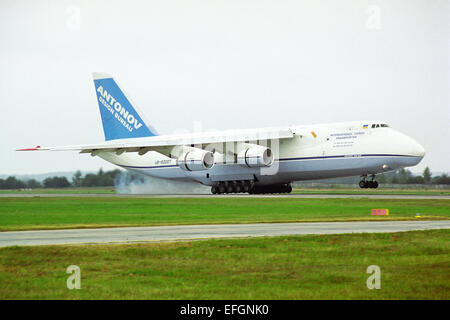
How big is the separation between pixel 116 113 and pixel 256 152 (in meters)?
18.7

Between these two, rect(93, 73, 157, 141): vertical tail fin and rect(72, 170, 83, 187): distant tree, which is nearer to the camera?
rect(93, 73, 157, 141): vertical tail fin

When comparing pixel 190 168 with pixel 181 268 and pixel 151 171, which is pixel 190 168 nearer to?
pixel 151 171

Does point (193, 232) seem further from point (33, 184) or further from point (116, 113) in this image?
point (33, 184)

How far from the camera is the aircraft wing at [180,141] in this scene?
177ft

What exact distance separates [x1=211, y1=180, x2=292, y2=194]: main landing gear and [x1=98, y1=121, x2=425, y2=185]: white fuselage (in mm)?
509

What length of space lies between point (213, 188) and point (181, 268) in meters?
43.2

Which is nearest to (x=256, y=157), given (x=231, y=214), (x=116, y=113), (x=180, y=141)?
(x=180, y=141)

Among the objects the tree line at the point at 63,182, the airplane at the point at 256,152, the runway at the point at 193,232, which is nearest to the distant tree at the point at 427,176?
the tree line at the point at 63,182

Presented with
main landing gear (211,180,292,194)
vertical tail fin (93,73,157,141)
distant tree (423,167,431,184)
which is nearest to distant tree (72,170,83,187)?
vertical tail fin (93,73,157,141)

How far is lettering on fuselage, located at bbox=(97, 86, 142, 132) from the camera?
64438mm

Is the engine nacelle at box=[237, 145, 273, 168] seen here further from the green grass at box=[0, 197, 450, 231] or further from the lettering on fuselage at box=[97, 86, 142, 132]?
the lettering on fuselage at box=[97, 86, 142, 132]

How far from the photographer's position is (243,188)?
56.6 metres
